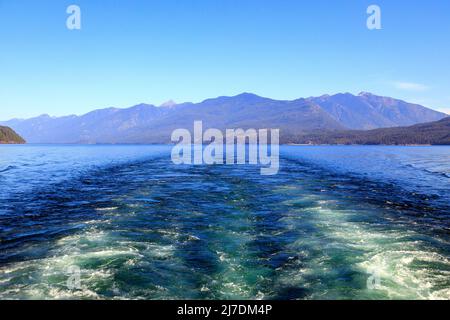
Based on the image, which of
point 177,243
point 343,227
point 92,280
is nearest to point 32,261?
point 92,280

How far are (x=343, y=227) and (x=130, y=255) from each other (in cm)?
1259

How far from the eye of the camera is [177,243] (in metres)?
17.9

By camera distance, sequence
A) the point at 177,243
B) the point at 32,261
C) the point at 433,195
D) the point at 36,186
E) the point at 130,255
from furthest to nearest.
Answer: the point at 36,186 → the point at 433,195 → the point at 177,243 → the point at 130,255 → the point at 32,261

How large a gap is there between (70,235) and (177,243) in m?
5.93

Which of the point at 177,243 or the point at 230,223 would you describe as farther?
the point at 230,223

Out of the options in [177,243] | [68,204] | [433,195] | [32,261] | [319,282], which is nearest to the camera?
[319,282]

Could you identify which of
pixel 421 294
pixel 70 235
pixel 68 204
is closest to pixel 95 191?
pixel 68 204

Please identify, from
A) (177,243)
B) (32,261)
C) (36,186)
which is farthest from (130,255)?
(36,186)

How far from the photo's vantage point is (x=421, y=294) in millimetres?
12453

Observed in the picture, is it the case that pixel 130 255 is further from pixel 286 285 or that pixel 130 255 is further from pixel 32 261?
pixel 286 285
